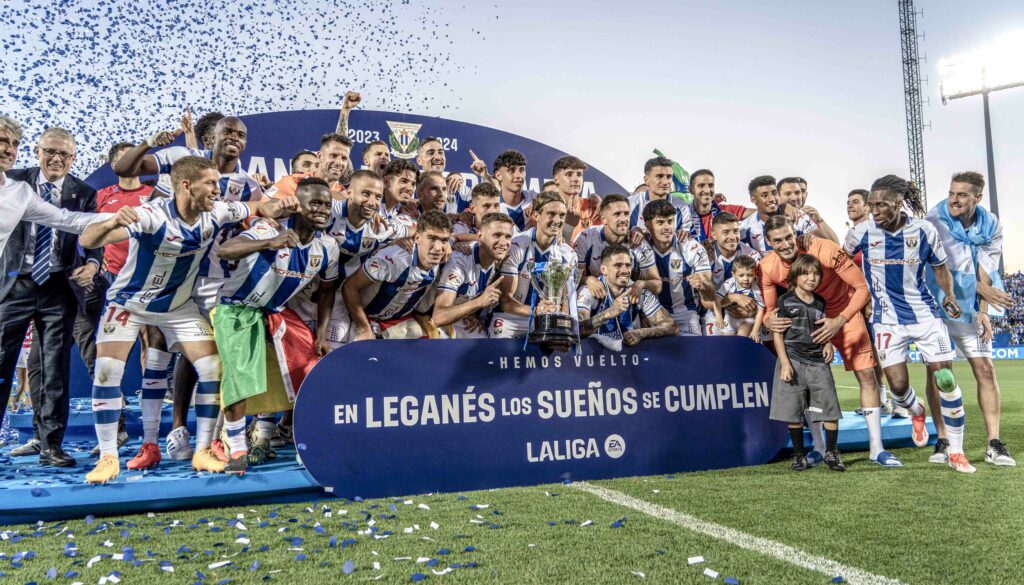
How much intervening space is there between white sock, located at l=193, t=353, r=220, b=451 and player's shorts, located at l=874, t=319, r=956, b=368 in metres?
4.57

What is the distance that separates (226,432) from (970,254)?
5.41m

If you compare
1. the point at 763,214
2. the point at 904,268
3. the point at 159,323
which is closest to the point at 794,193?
the point at 763,214

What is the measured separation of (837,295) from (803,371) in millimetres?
763

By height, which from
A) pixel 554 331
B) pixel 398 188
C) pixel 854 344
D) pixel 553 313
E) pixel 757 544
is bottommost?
pixel 757 544

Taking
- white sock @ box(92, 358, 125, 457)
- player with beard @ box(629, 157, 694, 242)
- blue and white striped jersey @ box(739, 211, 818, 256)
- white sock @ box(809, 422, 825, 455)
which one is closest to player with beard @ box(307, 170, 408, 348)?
white sock @ box(92, 358, 125, 457)

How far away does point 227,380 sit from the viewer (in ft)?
13.1

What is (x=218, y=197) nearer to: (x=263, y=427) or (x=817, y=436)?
(x=263, y=427)

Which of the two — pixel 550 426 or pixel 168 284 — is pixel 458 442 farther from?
pixel 168 284

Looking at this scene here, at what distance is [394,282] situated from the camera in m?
4.59

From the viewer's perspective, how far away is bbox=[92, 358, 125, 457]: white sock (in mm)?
3836

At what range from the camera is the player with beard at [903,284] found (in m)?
4.85

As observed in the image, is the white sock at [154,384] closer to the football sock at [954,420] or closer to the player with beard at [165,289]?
the player with beard at [165,289]

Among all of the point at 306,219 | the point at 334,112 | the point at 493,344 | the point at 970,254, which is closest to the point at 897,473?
the point at 970,254

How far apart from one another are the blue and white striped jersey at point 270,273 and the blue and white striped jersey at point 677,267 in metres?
2.70
